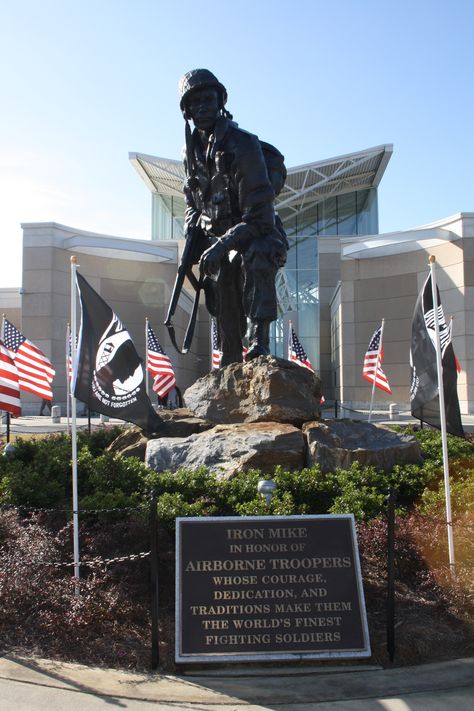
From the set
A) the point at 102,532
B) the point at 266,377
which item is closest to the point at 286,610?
the point at 102,532

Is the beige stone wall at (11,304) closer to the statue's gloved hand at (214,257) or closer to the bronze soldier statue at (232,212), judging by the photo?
the bronze soldier statue at (232,212)

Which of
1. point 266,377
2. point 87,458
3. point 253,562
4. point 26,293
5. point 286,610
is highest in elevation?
point 26,293

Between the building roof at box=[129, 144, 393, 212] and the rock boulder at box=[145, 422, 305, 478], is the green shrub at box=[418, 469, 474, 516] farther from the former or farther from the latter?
the building roof at box=[129, 144, 393, 212]

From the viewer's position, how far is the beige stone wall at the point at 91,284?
106 ft

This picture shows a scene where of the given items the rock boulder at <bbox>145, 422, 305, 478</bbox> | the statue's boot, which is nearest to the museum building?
the statue's boot

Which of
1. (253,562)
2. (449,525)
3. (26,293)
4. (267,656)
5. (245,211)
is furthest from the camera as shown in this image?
(26,293)

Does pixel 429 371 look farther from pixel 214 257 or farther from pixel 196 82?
pixel 196 82

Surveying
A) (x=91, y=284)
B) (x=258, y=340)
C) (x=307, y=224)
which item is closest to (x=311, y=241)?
(x=307, y=224)

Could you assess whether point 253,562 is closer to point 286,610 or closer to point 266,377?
point 286,610

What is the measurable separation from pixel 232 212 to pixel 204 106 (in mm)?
1476

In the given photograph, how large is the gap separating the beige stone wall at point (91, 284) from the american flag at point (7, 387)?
20740mm

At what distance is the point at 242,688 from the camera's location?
3736mm

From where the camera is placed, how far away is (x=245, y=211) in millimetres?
8297

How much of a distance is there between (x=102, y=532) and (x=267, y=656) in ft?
7.51
